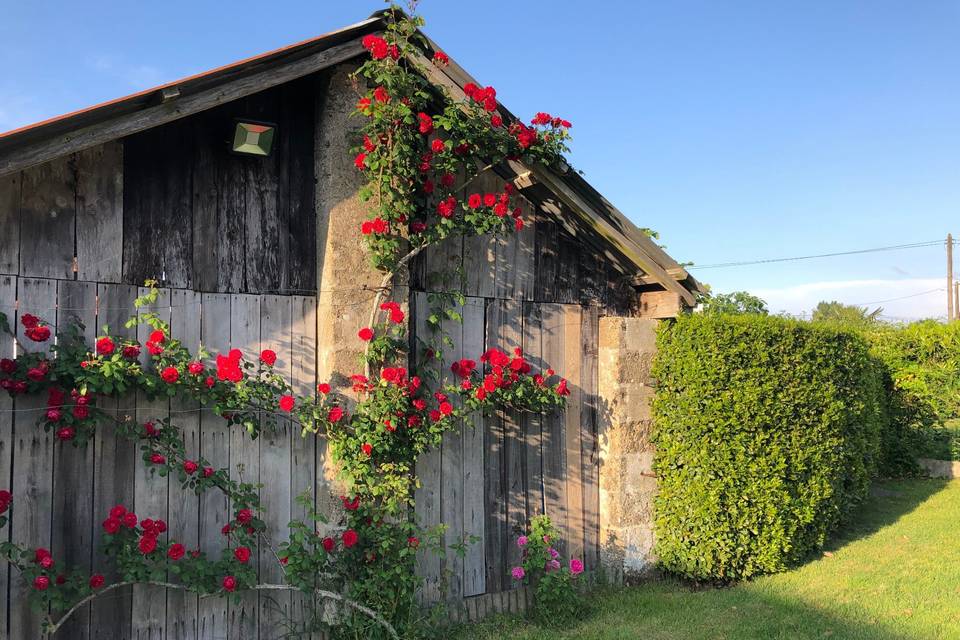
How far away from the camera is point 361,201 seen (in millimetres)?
4797

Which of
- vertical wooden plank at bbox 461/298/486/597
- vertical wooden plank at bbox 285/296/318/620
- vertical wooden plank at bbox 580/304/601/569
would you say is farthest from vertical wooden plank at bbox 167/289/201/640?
vertical wooden plank at bbox 580/304/601/569

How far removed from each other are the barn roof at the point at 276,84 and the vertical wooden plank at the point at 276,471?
126 cm

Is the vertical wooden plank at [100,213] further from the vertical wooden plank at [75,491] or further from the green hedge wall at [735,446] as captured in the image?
the green hedge wall at [735,446]

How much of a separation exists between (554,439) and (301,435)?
2096 millimetres

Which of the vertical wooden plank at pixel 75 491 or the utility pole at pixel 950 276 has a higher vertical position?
the utility pole at pixel 950 276

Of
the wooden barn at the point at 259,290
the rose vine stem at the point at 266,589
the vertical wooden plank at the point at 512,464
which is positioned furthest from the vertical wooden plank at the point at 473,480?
the rose vine stem at the point at 266,589

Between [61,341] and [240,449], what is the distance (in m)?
1.17

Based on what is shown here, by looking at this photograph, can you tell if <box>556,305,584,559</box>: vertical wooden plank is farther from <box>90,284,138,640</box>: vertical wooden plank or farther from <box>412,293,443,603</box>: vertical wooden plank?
<box>90,284,138,640</box>: vertical wooden plank

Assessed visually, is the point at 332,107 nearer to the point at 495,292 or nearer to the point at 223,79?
the point at 223,79

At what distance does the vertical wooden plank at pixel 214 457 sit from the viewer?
4273 mm

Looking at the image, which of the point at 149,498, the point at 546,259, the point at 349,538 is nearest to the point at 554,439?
the point at 546,259

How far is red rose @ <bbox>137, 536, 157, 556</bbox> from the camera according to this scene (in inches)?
150

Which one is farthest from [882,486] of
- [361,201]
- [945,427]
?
[361,201]

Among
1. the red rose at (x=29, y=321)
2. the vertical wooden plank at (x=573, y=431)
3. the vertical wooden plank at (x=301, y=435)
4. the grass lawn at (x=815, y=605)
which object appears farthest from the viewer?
the vertical wooden plank at (x=573, y=431)
